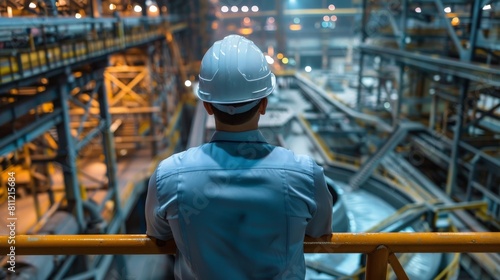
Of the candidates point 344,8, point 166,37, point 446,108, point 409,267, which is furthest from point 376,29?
point 344,8

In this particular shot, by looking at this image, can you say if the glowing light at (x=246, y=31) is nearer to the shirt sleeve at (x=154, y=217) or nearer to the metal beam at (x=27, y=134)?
the metal beam at (x=27, y=134)

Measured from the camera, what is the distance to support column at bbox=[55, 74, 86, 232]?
29.3ft

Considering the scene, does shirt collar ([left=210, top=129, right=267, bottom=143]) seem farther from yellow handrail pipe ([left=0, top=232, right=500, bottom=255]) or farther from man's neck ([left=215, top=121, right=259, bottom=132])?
yellow handrail pipe ([left=0, top=232, right=500, bottom=255])

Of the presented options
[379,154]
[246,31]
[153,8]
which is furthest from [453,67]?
[246,31]

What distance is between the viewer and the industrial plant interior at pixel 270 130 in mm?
7887

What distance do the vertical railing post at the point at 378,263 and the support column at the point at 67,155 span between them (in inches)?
328

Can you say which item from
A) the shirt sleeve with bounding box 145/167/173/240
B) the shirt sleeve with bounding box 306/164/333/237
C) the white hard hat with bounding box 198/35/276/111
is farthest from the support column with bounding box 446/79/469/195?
the shirt sleeve with bounding box 145/167/173/240

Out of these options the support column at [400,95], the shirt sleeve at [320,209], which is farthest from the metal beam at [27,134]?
the support column at [400,95]

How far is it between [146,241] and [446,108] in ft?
50.2

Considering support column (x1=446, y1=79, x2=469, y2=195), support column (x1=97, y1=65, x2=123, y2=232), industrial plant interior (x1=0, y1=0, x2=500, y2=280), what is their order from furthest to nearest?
support column (x1=97, y1=65, x2=123, y2=232), support column (x1=446, y1=79, x2=469, y2=195), industrial plant interior (x1=0, y1=0, x2=500, y2=280)

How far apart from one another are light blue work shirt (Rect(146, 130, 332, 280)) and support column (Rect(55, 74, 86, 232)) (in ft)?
27.0

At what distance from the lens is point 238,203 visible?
5.16ft

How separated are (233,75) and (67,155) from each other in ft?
28.1

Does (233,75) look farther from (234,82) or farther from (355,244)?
(355,244)
